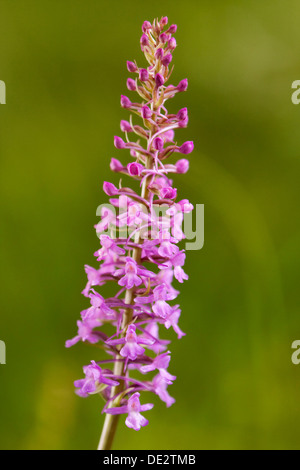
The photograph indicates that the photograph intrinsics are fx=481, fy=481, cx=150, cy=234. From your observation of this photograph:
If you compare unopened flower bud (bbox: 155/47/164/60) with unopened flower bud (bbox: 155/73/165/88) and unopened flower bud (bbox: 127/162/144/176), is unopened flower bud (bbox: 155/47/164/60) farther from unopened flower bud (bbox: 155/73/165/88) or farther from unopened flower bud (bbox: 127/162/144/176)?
unopened flower bud (bbox: 127/162/144/176)

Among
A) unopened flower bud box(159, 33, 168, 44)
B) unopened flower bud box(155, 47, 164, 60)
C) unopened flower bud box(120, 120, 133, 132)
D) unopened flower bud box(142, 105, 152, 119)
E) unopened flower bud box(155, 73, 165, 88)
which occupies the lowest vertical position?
unopened flower bud box(142, 105, 152, 119)

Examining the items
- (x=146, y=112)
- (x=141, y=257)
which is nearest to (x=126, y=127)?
(x=146, y=112)

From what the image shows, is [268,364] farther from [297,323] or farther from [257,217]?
[257,217]

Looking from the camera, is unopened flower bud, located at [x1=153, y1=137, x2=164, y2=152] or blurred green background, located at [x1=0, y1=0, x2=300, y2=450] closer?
unopened flower bud, located at [x1=153, y1=137, x2=164, y2=152]

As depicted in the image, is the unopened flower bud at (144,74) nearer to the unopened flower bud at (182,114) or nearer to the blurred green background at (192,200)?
the unopened flower bud at (182,114)

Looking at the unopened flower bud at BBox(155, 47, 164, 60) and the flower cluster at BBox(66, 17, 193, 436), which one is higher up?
the unopened flower bud at BBox(155, 47, 164, 60)

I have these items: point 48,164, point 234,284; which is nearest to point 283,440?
point 234,284

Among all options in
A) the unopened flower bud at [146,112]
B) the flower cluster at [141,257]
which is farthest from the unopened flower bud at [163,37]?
the unopened flower bud at [146,112]

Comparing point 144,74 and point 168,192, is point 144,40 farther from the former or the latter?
point 168,192

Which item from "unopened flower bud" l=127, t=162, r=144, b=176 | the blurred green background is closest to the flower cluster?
"unopened flower bud" l=127, t=162, r=144, b=176
